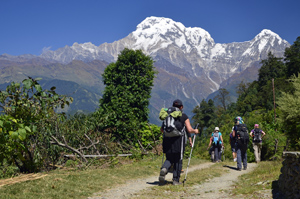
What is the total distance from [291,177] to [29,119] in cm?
565

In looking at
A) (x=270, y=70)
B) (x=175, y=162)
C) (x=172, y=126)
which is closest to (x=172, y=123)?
(x=172, y=126)

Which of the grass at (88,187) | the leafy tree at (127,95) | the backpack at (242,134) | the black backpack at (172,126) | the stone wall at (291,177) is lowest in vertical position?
the grass at (88,187)

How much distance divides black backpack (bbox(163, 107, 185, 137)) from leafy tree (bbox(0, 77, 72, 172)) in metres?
2.48

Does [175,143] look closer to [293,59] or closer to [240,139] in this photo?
[240,139]

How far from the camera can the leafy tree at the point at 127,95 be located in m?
16.6

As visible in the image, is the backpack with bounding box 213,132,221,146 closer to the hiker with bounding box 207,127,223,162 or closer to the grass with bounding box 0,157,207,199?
the hiker with bounding box 207,127,223,162

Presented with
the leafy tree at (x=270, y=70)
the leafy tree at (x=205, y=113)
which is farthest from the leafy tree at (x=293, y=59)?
the leafy tree at (x=205, y=113)

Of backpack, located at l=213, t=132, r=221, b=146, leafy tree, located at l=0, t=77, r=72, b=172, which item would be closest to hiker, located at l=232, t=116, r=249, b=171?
backpack, located at l=213, t=132, r=221, b=146

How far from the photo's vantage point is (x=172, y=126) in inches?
314

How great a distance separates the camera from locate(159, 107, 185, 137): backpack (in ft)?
26.2

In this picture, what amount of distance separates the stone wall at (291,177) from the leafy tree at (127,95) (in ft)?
34.2

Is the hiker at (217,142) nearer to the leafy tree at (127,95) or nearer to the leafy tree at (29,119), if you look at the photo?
the leafy tree at (127,95)

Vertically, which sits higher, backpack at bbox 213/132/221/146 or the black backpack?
the black backpack

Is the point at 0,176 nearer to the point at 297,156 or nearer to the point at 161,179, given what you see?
the point at 161,179
